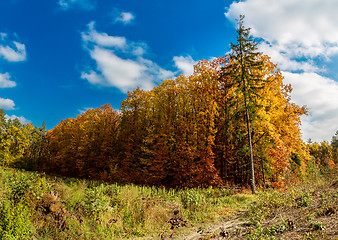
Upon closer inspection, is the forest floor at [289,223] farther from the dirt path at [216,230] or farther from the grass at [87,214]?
A: the grass at [87,214]

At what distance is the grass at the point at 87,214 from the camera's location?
210 inches

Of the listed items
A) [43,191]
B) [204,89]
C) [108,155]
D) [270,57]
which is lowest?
[43,191]

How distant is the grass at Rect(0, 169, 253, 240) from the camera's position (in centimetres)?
534

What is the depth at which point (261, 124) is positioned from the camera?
1485 centimetres

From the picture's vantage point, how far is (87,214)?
255 inches

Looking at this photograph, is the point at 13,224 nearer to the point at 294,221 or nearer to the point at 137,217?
the point at 137,217

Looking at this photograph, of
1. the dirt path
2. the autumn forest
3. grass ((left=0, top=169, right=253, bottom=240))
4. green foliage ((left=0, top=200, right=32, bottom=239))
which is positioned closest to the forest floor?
the dirt path

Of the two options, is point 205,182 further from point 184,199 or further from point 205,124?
point 184,199

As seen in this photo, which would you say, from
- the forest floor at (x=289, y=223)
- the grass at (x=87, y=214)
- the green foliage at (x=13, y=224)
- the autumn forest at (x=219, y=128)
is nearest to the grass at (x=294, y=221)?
the forest floor at (x=289, y=223)

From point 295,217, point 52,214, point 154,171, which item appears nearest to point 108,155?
point 154,171

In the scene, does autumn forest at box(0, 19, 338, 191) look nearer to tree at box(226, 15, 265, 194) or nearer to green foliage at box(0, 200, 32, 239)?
tree at box(226, 15, 265, 194)

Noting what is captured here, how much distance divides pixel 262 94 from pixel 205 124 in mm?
5133

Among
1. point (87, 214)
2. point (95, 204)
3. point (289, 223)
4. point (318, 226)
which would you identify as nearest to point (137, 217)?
point (95, 204)

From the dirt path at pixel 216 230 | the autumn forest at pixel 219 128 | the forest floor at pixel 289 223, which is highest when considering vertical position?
the autumn forest at pixel 219 128
